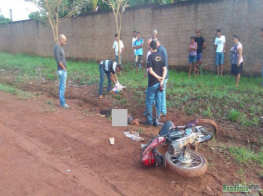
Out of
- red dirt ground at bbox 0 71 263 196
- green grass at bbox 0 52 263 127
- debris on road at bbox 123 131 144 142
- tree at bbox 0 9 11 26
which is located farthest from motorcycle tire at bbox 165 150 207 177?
tree at bbox 0 9 11 26

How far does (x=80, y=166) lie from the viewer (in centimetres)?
378

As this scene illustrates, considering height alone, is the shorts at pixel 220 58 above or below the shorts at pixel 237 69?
above

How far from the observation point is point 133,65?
12930mm

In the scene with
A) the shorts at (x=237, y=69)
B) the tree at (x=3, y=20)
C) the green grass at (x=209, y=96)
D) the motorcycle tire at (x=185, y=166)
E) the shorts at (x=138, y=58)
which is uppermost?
the tree at (x=3, y=20)

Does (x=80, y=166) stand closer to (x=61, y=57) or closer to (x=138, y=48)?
(x=61, y=57)

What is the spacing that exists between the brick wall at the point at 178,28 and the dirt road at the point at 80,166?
6173 millimetres

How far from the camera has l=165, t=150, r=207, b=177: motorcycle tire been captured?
10.9 ft

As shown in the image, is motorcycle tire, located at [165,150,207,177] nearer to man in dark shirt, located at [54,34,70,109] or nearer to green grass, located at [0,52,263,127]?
green grass, located at [0,52,263,127]

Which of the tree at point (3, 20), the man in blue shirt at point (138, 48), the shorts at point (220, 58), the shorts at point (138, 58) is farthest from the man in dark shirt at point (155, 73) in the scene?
the tree at point (3, 20)

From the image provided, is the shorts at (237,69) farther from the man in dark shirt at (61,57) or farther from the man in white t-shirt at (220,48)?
the man in dark shirt at (61,57)

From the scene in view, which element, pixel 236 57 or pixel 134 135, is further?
pixel 236 57

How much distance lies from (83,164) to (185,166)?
5.12 feet

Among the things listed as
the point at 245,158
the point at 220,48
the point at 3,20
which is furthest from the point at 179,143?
the point at 3,20

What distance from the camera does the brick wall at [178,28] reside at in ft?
30.7
